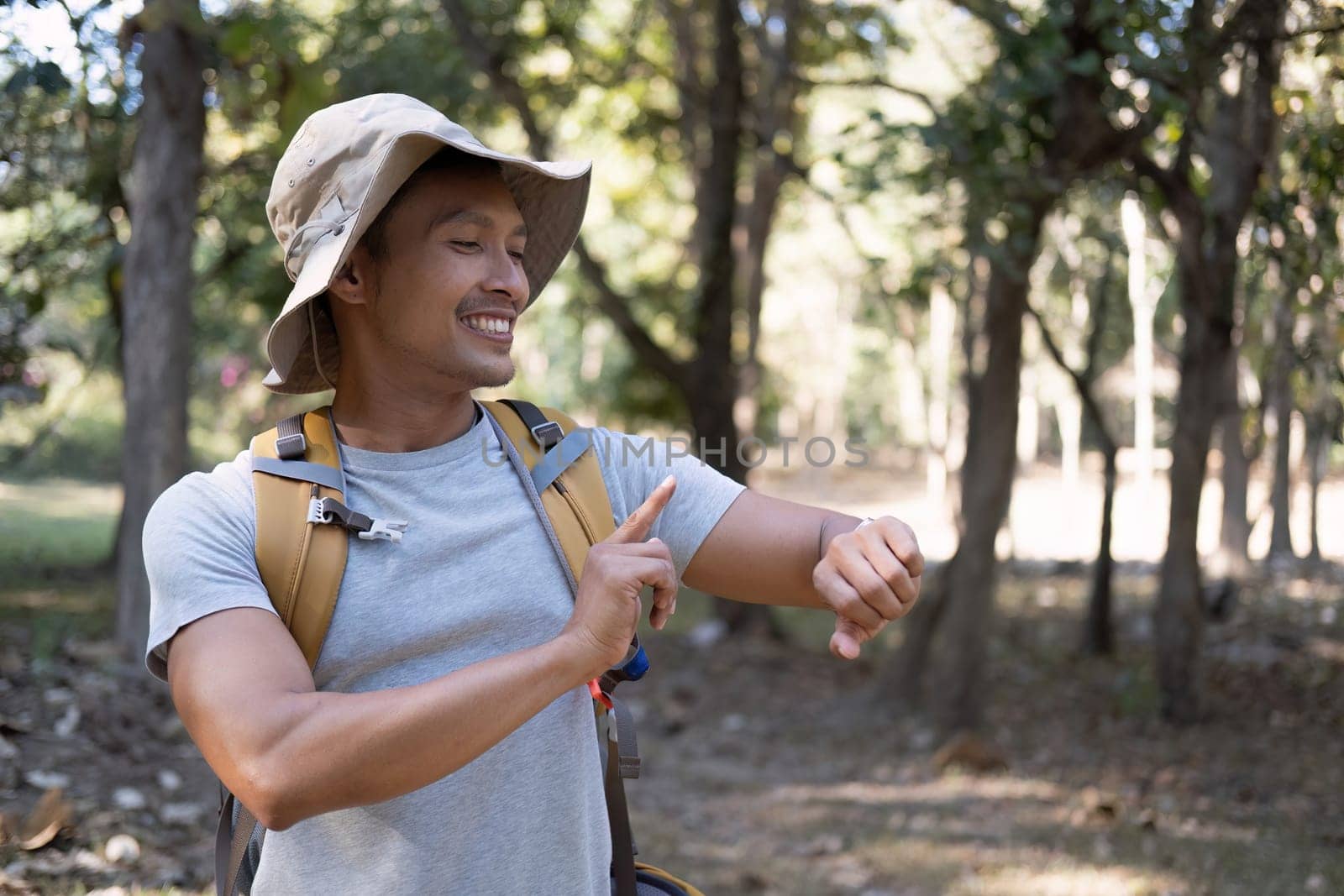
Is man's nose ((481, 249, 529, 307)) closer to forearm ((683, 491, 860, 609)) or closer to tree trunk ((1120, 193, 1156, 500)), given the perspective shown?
forearm ((683, 491, 860, 609))

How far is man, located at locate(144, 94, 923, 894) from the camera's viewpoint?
4.95ft

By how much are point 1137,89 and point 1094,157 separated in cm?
43

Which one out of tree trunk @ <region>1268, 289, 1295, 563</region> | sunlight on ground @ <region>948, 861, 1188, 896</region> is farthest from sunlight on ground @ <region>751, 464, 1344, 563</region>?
sunlight on ground @ <region>948, 861, 1188, 896</region>

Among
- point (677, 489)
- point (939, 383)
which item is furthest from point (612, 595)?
point (939, 383)

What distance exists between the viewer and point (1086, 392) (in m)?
9.35

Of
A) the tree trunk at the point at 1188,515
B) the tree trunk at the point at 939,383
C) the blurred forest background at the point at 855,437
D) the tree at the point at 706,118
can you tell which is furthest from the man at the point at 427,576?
the tree trunk at the point at 939,383

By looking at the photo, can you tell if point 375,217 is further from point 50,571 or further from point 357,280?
point 50,571

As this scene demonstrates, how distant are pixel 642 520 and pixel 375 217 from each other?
0.61 metres

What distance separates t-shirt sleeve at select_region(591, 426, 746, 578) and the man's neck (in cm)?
26

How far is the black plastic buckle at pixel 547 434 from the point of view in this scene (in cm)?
201

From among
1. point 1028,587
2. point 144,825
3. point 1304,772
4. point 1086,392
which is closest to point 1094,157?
point 1086,392

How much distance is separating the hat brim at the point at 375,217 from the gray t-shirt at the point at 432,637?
23 cm

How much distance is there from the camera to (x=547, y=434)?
2.02 metres

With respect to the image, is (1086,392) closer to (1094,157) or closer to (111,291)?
(1094,157)
